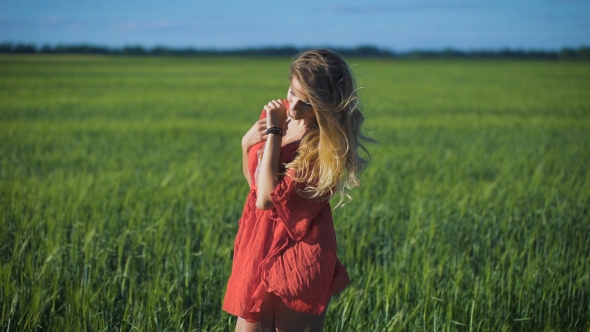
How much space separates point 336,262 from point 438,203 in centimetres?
370

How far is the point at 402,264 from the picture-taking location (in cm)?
392

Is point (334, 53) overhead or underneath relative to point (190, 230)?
overhead

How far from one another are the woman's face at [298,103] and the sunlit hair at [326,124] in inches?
1.2

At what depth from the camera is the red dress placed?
2.20 meters

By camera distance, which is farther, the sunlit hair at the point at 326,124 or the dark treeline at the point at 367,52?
the dark treeline at the point at 367,52

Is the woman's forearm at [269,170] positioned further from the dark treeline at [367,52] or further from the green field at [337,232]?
the dark treeline at [367,52]

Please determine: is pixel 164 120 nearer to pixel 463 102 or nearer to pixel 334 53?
pixel 463 102

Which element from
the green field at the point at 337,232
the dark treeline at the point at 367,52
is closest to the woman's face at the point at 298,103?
the green field at the point at 337,232

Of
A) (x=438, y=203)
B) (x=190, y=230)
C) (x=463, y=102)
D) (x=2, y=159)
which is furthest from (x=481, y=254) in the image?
(x=463, y=102)

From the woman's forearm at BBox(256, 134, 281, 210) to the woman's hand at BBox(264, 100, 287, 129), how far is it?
47mm

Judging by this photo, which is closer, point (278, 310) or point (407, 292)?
point (278, 310)

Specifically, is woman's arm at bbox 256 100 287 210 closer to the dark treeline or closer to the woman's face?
the woman's face

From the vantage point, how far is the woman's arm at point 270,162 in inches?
87.1

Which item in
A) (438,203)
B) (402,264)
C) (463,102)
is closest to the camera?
(402,264)
